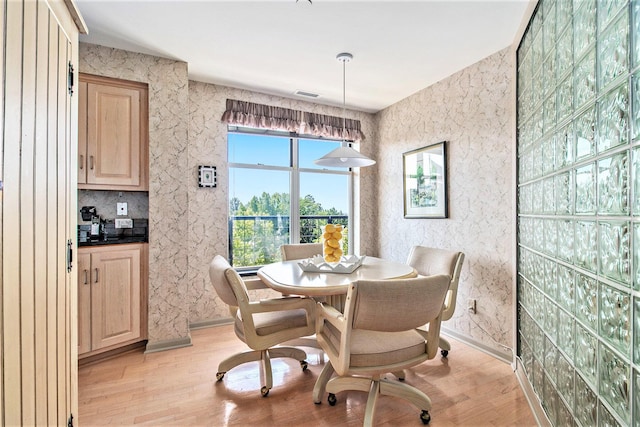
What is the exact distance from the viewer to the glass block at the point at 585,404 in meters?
1.13

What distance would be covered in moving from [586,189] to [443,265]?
138 cm

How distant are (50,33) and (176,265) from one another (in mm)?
2074

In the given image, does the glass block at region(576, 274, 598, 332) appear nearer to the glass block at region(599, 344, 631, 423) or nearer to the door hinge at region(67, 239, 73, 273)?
the glass block at region(599, 344, 631, 423)

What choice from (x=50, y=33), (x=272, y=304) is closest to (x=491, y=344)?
(x=272, y=304)

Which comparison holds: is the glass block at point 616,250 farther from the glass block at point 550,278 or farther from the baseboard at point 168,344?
the baseboard at point 168,344

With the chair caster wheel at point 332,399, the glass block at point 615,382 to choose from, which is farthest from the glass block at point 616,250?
the chair caster wheel at point 332,399

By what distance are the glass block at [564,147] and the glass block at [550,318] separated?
0.70m

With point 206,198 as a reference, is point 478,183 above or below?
above

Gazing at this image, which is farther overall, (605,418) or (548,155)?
(548,155)

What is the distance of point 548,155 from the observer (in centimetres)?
166

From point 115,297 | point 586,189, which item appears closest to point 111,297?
point 115,297

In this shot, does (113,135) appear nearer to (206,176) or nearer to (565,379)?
(206,176)

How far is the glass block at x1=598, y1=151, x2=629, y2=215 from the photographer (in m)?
0.96

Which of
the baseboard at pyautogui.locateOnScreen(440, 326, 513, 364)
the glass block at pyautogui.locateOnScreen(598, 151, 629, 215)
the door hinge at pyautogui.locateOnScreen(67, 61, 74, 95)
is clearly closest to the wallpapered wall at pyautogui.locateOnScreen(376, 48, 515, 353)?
the baseboard at pyautogui.locateOnScreen(440, 326, 513, 364)
